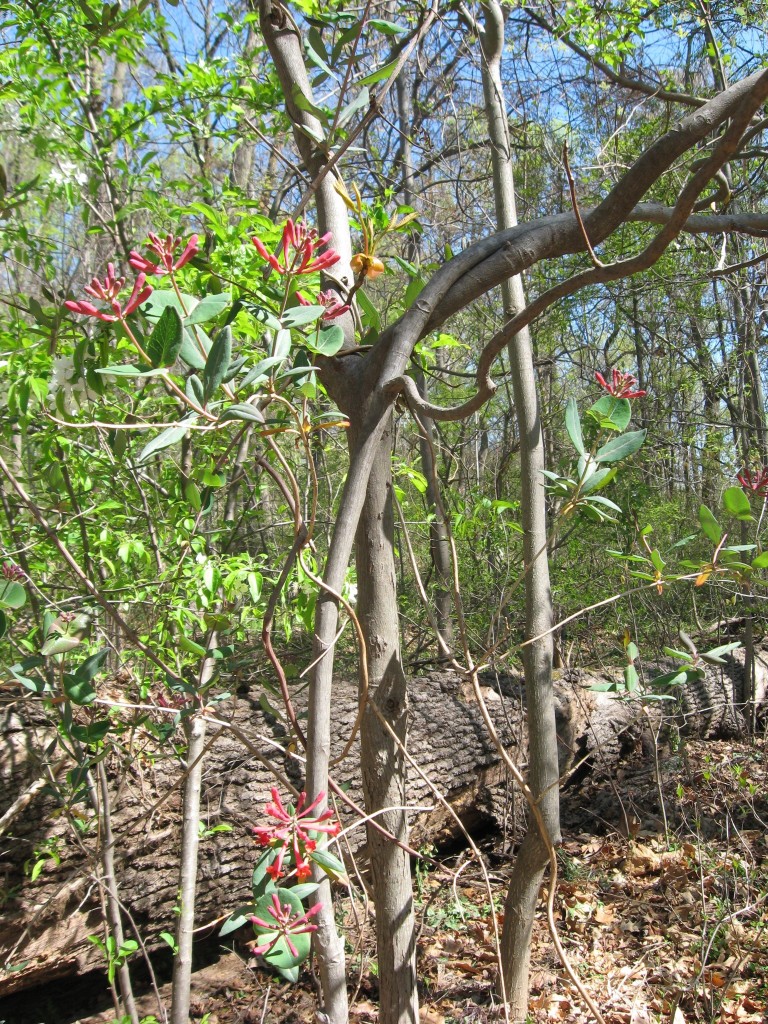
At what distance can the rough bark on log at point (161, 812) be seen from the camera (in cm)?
228

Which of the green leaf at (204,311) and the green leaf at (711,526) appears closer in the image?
the green leaf at (204,311)

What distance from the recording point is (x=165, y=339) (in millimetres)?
834

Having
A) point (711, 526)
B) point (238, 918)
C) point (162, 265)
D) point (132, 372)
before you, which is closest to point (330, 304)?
point (162, 265)

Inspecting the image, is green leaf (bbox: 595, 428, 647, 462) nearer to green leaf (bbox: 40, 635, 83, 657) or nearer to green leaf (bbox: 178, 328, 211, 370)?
green leaf (bbox: 178, 328, 211, 370)

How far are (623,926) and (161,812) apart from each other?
2.13 meters

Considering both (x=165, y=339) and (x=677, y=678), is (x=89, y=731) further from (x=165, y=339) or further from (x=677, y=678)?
(x=677, y=678)

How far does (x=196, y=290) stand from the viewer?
1.90 m

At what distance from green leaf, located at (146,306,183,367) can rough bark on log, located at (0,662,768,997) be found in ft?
3.68

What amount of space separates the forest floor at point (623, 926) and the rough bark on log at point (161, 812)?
33cm

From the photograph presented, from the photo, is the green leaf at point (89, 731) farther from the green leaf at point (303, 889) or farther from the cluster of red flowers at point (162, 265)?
the cluster of red flowers at point (162, 265)

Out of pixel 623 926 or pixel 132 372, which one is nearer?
pixel 132 372

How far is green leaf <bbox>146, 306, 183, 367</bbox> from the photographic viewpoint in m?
0.83

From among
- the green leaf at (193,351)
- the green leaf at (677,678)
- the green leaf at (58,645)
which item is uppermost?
the green leaf at (193,351)

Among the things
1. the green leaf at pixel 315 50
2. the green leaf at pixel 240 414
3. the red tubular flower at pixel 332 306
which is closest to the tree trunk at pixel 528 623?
the red tubular flower at pixel 332 306
